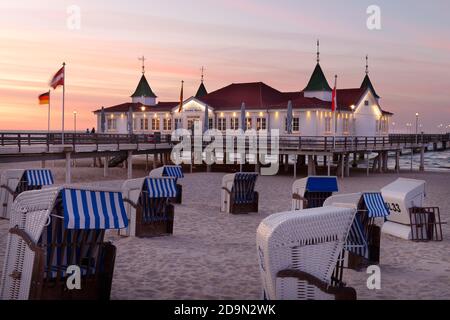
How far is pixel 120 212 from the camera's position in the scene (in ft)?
23.9

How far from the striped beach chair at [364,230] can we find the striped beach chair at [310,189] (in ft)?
14.7

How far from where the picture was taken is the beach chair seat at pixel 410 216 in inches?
536

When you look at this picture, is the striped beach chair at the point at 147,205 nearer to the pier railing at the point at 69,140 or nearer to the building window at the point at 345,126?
the pier railing at the point at 69,140

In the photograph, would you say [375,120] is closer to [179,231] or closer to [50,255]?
[179,231]

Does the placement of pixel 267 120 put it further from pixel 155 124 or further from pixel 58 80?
pixel 58 80

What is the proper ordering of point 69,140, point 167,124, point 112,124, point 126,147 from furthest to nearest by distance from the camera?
point 112,124, point 167,124, point 126,147, point 69,140

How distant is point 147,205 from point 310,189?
5.04 metres

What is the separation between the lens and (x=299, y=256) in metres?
6.18

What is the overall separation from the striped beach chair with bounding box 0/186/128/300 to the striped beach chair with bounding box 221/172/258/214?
10.4m

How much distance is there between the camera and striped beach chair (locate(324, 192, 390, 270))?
1020 centimetres

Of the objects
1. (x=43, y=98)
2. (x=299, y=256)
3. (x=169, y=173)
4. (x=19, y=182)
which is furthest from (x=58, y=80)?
(x=299, y=256)

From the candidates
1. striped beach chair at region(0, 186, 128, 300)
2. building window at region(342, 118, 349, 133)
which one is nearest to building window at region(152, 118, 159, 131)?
building window at region(342, 118, 349, 133)

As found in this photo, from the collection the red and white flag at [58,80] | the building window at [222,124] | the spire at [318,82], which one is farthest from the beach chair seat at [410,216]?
the spire at [318,82]

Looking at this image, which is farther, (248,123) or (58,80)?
(248,123)
